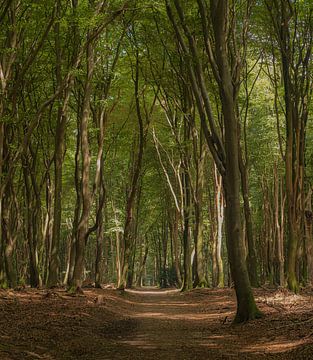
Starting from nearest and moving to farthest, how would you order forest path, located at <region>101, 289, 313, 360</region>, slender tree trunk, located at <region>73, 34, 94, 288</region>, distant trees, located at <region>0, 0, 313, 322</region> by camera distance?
forest path, located at <region>101, 289, 313, 360</region> → distant trees, located at <region>0, 0, 313, 322</region> → slender tree trunk, located at <region>73, 34, 94, 288</region>

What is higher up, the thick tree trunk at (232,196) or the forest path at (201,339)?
the thick tree trunk at (232,196)

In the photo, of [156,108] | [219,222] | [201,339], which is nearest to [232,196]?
[201,339]

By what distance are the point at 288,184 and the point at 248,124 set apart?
642 inches

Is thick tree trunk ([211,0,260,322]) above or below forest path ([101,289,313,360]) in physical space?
above

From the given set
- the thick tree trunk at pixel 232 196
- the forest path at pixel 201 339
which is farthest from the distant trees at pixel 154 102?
the forest path at pixel 201 339

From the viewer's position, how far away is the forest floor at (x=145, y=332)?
690cm

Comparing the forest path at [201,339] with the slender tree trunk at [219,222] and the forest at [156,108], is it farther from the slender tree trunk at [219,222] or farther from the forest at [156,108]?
the slender tree trunk at [219,222]

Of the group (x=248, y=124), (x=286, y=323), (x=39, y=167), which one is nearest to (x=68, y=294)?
(x=286, y=323)

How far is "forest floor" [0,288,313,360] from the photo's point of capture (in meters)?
6.90

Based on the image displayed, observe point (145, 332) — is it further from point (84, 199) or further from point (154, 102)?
point (154, 102)

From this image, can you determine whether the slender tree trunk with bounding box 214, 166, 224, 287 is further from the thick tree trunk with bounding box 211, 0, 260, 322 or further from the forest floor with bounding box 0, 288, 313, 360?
the thick tree trunk with bounding box 211, 0, 260, 322

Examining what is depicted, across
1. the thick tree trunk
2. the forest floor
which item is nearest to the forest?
the thick tree trunk

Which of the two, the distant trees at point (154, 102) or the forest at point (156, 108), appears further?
the distant trees at point (154, 102)

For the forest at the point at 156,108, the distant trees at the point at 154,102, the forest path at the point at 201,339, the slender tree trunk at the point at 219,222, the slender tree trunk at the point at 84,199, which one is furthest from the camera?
the slender tree trunk at the point at 219,222
